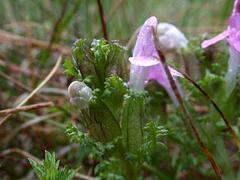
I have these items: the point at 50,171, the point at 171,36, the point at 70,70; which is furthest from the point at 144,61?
the point at 171,36

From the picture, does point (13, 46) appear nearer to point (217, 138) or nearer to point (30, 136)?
point (30, 136)

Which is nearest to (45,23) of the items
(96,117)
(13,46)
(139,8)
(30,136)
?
(13,46)

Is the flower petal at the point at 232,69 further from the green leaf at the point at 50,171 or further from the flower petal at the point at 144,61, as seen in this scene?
the green leaf at the point at 50,171

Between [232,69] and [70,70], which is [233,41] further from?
[70,70]

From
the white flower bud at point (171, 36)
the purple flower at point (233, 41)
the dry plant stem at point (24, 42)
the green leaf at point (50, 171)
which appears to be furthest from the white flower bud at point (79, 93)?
the dry plant stem at point (24, 42)

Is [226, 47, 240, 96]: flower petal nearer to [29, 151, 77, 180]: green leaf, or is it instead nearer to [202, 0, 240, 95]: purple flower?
[202, 0, 240, 95]: purple flower

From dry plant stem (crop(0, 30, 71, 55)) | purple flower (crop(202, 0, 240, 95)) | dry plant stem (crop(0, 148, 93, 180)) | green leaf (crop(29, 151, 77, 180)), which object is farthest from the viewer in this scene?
dry plant stem (crop(0, 30, 71, 55))

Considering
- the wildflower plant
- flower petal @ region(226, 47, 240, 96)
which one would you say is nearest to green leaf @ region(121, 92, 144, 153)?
the wildflower plant
